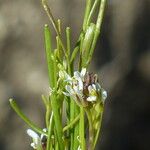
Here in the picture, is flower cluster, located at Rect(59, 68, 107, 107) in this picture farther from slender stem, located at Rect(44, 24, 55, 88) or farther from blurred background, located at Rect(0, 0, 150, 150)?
blurred background, located at Rect(0, 0, 150, 150)

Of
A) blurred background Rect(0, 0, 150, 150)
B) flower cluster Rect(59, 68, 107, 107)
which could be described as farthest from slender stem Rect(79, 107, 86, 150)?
blurred background Rect(0, 0, 150, 150)

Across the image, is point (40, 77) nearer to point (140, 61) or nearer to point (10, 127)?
point (10, 127)

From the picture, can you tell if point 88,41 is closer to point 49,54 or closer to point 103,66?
point 49,54

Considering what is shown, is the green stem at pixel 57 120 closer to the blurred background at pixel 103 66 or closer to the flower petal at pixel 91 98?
the flower petal at pixel 91 98

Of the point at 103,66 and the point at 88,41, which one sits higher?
the point at 88,41

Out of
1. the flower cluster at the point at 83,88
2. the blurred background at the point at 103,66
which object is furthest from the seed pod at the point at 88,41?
the blurred background at the point at 103,66

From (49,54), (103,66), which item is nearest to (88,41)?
(49,54)

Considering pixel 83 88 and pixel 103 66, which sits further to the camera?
pixel 103 66

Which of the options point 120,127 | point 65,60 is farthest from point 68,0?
point 65,60
